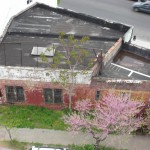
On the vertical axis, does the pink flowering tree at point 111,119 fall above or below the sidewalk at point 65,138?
above

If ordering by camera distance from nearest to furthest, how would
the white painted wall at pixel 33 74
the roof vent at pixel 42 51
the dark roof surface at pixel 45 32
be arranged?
1. the white painted wall at pixel 33 74
2. the roof vent at pixel 42 51
3. the dark roof surface at pixel 45 32

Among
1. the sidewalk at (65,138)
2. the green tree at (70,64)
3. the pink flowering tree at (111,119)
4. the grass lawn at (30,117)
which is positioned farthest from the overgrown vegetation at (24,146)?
the green tree at (70,64)

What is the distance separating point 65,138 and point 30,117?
319 centimetres

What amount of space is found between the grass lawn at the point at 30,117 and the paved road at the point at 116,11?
15.2 metres

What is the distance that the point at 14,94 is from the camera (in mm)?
29234

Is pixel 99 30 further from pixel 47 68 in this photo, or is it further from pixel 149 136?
pixel 149 136

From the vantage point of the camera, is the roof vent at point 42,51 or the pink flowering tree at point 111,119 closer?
the pink flowering tree at point 111,119

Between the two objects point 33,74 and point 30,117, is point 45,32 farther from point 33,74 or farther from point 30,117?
point 30,117

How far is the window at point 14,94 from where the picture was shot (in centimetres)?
2884

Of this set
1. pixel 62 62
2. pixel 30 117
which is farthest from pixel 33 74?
pixel 30 117

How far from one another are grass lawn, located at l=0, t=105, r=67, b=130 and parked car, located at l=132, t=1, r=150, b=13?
61.5ft

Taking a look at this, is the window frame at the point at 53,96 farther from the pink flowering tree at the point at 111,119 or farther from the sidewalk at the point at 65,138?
the pink flowering tree at the point at 111,119

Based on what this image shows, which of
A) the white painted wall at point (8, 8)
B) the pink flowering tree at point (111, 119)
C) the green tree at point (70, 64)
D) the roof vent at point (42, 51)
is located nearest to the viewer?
the pink flowering tree at point (111, 119)

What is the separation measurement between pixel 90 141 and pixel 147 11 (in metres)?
20.5
